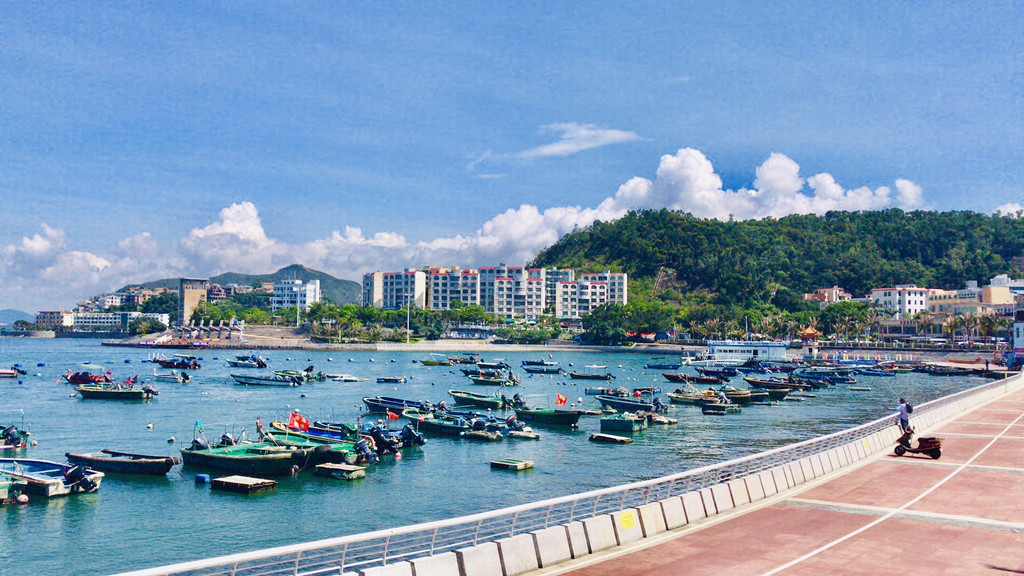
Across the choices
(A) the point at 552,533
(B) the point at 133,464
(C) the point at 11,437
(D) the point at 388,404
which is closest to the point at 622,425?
(D) the point at 388,404

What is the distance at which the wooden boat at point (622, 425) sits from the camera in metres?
60.3

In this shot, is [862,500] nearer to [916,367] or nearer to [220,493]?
[220,493]

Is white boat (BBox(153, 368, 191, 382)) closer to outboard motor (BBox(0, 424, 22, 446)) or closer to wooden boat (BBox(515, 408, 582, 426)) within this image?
outboard motor (BBox(0, 424, 22, 446))

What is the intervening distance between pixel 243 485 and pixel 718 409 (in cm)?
4881

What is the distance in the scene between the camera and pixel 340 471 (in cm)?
4231

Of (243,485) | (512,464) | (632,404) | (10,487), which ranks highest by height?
(10,487)

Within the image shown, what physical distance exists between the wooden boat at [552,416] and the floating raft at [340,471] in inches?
944

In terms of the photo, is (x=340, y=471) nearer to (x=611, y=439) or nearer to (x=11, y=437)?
(x=611, y=439)

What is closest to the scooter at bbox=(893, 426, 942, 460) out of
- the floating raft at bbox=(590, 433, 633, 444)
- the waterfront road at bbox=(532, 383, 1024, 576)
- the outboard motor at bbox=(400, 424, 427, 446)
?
the waterfront road at bbox=(532, 383, 1024, 576)

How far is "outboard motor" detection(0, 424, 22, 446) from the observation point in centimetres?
4975

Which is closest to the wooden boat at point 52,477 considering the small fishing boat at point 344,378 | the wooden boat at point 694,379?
the small fishing boat at point 344,378

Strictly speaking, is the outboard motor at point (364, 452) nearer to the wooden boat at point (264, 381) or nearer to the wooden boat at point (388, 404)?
the wooden boat at point (388, 404)

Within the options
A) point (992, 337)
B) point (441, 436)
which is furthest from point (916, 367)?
point (441, 436)

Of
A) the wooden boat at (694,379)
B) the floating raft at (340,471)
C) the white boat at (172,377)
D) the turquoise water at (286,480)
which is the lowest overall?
the turquoise water at (286,480)
